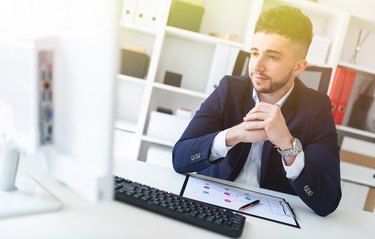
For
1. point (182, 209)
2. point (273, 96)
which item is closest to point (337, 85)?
point (273, 96)

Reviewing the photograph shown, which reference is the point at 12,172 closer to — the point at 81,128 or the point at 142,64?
the point at 81,128

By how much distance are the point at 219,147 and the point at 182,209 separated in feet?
1.30

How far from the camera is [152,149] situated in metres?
2.37

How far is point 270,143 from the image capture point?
4.25ft

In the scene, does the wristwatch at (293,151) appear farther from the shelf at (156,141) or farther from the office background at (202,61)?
the shelf at (156,141)

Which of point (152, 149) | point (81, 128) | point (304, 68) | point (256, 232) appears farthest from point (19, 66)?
point (152, 149)

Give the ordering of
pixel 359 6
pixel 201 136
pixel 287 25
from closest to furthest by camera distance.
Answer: pixel 201 136, pixel 287 25, pixel 359 6

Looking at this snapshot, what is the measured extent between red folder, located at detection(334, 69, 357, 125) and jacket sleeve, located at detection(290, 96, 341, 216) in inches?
42.1

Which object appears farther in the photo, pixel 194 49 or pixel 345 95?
pixel 194 49

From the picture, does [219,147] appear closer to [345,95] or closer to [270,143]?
[270,143]

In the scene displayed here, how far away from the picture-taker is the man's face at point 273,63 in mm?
1439

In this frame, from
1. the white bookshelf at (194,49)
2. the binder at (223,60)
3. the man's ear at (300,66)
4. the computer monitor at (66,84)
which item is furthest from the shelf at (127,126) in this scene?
the computer monitor at (66,84)

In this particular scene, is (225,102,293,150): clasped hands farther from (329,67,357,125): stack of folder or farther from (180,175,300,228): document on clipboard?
(329,67,357,125): stack of folder

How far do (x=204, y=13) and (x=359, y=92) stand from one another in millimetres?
1408
